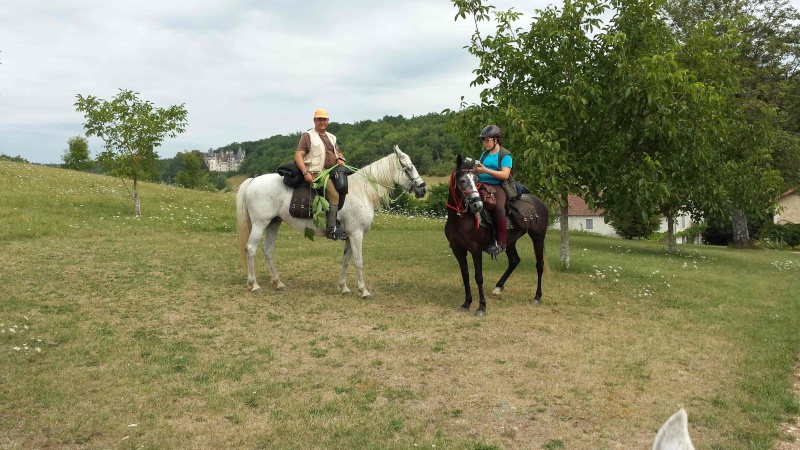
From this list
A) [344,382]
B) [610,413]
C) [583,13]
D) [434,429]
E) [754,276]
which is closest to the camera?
[434,429]

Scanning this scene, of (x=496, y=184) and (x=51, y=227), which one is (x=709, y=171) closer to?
(x=496, y=184)

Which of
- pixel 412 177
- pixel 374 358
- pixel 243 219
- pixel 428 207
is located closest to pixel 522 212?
pixel 412 177

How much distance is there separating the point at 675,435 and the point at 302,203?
8764mm

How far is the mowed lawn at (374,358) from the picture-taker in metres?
4.86

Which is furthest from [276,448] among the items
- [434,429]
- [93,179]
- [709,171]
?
[93,179]

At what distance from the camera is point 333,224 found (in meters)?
9.66

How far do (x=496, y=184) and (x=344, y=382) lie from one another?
4601mm

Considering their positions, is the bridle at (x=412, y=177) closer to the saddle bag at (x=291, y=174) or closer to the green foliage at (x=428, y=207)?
the saddle bag at (x=291, y=174)

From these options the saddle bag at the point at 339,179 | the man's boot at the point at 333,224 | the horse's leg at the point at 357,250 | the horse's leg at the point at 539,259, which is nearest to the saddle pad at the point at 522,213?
the horse's leg at the point at 539,259

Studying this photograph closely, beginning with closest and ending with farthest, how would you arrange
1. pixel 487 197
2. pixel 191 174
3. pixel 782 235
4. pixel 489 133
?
1. pixel 487 197
2. pixel 489 133
3. pixel 782 235
4. pixel 191 174

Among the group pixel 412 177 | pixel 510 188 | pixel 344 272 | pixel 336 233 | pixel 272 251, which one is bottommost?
pixel 344 272

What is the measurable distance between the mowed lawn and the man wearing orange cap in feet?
4.82

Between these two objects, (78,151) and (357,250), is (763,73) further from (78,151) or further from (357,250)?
(78,151)

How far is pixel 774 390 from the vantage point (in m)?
5.99
